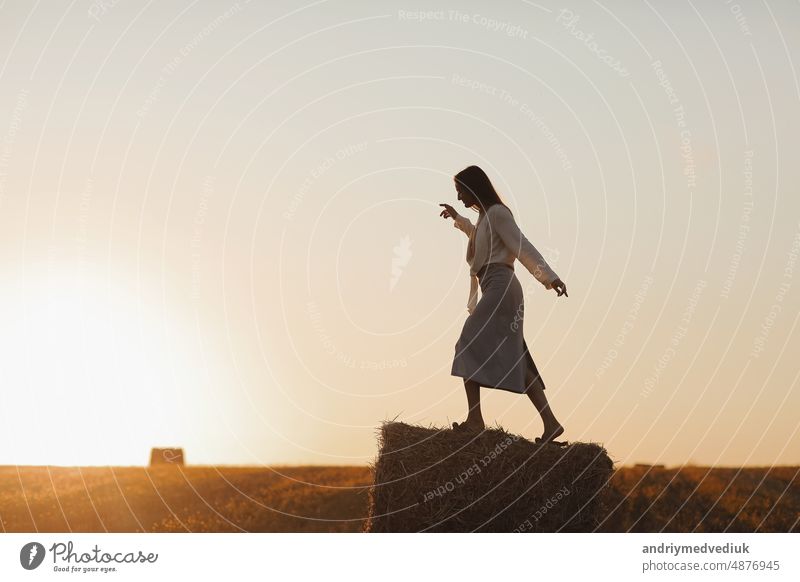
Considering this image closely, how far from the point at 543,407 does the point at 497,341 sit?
0.69 m

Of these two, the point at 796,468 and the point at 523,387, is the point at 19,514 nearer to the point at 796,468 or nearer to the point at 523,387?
the point at 523,387

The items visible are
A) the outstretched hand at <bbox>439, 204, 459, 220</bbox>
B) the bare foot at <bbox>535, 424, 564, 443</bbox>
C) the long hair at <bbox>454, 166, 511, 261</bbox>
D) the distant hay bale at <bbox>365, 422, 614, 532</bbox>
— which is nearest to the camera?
the distant hay bale at <bbox>365, 422, 614, 532</bbox>

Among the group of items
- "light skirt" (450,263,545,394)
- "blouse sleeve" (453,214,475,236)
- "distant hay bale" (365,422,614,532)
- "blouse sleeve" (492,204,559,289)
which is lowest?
"distant hay bale" (365,422,614,532)

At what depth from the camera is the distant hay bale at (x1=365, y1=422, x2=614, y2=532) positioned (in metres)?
10.1

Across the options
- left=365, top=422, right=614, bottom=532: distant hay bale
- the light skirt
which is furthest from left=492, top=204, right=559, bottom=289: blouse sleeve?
left=365, top=422, right=614, bottom=532: distant hay bale

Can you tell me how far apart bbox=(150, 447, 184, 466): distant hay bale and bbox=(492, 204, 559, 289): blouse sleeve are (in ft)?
26.1

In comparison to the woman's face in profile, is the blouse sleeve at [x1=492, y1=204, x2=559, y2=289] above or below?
below

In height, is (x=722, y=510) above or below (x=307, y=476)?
below

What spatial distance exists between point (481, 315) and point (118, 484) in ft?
28.3

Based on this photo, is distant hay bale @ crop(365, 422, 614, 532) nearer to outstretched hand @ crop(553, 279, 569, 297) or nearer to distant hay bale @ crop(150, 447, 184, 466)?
outstretched hand @ crop(553, 279, 569, 297)

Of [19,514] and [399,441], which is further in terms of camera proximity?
[19,514]

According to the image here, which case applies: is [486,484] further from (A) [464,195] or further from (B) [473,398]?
A: (A) [464,195]

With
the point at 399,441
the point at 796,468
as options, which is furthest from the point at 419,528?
the point at 796,468

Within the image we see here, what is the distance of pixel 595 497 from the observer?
10.4m
